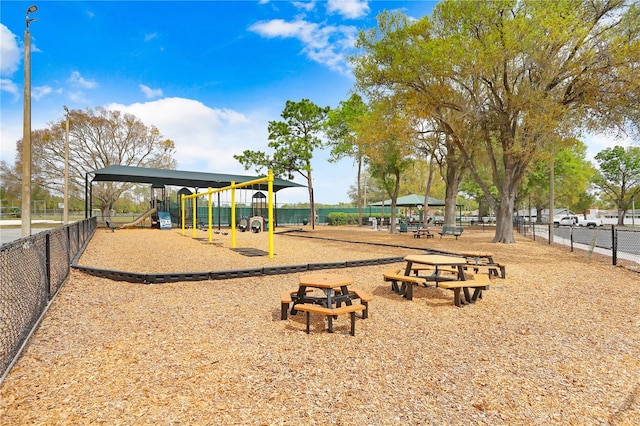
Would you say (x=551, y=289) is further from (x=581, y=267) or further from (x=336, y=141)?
(x=336, y=141)

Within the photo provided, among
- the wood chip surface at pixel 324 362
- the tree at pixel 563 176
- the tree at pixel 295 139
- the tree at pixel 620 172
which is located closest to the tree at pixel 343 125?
the tree at pixel 295 139

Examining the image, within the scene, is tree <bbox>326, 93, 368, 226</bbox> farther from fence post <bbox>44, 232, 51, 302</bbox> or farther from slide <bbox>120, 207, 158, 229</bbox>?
fence post <bbox>44, 232, 51, 302</bbox>

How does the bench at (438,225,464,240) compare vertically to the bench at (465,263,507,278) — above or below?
above

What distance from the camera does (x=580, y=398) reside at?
2.91m

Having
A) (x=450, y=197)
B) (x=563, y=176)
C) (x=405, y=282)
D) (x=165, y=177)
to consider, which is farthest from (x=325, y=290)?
(x=563, y=176)

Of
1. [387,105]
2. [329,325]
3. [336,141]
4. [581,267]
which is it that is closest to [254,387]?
[329,325]

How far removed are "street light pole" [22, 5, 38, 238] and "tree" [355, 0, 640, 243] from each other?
11.7m

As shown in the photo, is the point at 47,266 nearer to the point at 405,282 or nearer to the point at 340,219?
the point at 405,282

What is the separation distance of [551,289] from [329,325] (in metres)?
4.82

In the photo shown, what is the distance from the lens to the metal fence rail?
3.65 meters

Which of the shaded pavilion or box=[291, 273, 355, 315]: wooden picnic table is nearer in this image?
box=[291, 273, 355, 315]: wooden picnic table

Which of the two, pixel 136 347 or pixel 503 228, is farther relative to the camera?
pixel 503 228

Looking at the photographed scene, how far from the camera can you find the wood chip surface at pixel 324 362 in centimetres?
266

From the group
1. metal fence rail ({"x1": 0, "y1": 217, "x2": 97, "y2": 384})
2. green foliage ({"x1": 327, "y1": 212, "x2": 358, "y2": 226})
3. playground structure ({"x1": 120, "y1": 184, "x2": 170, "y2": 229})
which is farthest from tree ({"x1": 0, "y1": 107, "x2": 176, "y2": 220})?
metal fence rail ({"x1": 0, "y1": 217, "x2": 97, "y2": 384})
